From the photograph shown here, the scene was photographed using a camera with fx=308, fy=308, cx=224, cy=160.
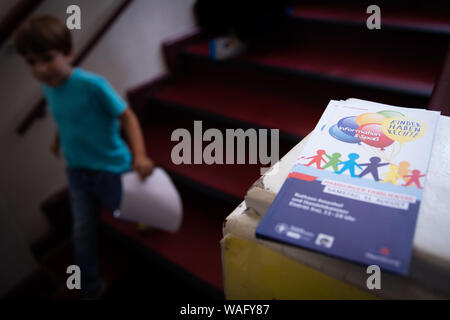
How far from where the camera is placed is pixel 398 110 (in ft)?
1.40

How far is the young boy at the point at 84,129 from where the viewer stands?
1.05 metres

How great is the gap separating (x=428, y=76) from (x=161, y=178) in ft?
3.68

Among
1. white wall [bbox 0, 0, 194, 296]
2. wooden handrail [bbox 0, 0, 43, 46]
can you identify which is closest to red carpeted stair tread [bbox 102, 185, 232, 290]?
white wall [bbox 0, 0, 194, 296]

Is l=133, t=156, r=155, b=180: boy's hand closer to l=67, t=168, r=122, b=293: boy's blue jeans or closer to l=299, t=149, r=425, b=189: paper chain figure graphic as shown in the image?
l=67, t=168, r=122, b=293: boy's blue jeans

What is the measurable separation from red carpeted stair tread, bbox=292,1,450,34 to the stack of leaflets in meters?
1.15

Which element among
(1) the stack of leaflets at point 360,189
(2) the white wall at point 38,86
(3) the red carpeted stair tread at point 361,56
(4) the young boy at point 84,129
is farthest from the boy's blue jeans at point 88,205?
(1) the stack of leaflets at point 360,189

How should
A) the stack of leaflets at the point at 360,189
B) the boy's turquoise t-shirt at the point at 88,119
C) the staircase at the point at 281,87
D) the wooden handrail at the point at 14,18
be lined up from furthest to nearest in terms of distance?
the staircase at the point at 281,87 < the boy's turquoise t-shirt at the point at 88,119 < the wooden handrail at the point at 14,18 < the stack of leaflets at the point at 360,189

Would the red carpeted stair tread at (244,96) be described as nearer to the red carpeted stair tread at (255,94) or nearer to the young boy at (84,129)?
the red carpeted stair tread at (255,94)

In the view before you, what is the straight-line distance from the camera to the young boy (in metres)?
1.05

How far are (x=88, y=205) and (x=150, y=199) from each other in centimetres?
30

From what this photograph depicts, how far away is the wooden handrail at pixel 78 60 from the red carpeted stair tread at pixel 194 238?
0.56 m

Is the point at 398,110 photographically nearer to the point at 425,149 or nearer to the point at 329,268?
the point at 425,149

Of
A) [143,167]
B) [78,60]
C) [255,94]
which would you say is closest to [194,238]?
[143,167]

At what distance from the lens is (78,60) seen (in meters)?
1.38
